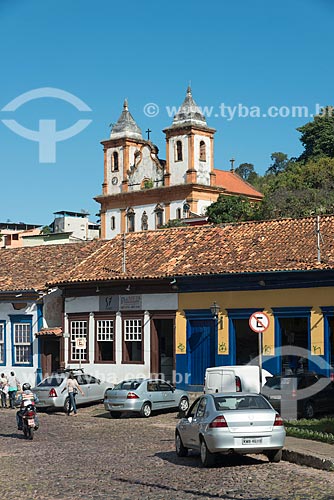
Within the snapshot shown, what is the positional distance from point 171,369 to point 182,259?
409 centimetres

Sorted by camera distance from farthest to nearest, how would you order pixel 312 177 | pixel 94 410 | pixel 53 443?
pixel 312 177 < pixel 94 410 < pixel 53 443

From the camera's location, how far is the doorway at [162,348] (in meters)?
34.4

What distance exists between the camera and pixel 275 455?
1684 centimetres

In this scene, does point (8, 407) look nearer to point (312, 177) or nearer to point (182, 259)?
point (182, 259)

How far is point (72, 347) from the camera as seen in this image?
3731 centimetres

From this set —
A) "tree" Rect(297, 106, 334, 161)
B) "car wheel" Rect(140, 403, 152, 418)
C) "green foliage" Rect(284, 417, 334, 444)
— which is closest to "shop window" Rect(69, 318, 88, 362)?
"car wheel" Rect(140, 403, 152, 418)

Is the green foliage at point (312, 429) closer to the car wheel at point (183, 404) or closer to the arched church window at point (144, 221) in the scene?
the car wheel at point (183, 404)

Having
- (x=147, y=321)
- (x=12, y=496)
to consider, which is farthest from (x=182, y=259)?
(x=12, y=496)

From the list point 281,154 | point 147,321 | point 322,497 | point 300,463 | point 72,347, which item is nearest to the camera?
point 322,497

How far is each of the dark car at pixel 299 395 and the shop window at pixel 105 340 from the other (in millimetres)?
10664

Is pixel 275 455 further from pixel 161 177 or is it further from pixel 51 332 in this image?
pixel 161 177

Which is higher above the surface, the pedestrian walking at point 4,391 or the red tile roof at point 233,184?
the red tile roof at point 233,184

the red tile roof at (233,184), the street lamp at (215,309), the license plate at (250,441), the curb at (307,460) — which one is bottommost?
the curb at (307,460)


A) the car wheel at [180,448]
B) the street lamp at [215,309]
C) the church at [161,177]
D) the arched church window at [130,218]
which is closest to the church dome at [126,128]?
the church at [161,177]
